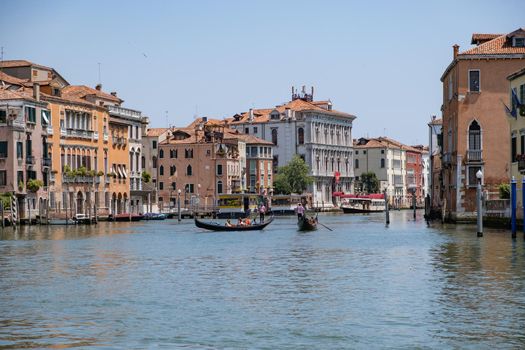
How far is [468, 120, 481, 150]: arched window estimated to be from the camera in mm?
52562

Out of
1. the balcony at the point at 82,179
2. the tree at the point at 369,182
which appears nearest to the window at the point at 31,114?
the balcony at the point at 82,179

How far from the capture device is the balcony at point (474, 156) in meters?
52.3

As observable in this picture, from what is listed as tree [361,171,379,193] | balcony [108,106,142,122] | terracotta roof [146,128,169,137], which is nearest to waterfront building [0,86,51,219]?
balcony [108,106,142,122]

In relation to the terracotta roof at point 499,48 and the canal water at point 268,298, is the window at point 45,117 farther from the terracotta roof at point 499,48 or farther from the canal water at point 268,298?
the canal water at point 268,298

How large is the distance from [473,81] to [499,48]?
78.4 inches

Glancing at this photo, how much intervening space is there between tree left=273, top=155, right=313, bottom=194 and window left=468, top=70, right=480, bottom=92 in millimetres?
54968

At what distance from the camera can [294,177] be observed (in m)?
107

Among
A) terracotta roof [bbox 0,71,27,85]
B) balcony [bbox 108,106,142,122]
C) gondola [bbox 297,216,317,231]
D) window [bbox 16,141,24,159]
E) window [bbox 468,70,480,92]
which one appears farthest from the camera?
balcony [bbox 108,106,142,122]

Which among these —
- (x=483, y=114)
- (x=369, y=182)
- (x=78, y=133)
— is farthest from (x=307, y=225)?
(x=369, y=182)

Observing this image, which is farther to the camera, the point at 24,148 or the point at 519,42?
the point at 24,148

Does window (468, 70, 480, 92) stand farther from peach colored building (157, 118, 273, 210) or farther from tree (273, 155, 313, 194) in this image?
tree (273, 155, 313, 194)

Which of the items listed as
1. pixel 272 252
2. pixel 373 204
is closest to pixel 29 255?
pixel 272 252

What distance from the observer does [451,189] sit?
2190 inches

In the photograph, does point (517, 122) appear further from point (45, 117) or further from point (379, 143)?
point (379, 143)
